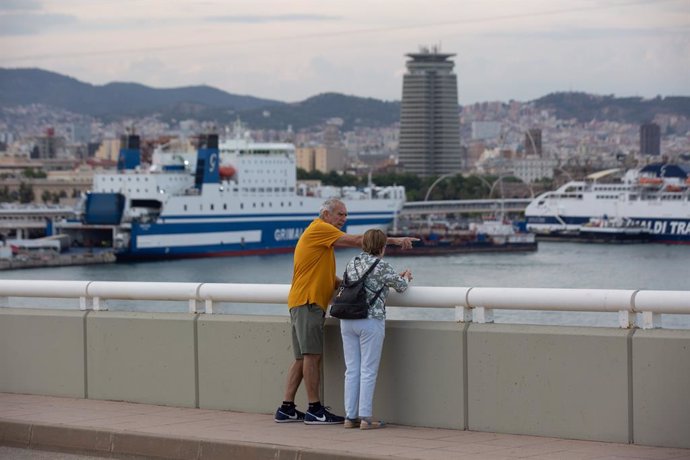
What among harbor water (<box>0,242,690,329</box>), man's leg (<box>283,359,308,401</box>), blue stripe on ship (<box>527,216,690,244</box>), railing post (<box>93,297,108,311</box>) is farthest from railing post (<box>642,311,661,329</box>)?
blue stripe on ship (<box>527,216,690,244</box>)

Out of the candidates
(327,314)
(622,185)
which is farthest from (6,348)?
(622,185)

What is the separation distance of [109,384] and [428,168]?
552 feet

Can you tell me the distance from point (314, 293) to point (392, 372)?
44cm

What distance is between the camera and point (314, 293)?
552 cm

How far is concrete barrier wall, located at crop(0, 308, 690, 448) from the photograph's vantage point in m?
4.86

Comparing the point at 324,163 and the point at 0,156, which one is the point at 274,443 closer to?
the point at 0,156

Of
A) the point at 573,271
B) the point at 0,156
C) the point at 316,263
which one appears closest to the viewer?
the point at 316,263

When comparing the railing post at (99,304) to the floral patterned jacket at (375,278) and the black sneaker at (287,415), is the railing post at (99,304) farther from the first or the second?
the floral patterned jacket at (375,278)

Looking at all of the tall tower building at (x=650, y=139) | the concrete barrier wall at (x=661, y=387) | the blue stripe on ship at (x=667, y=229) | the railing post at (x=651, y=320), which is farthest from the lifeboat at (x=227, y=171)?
the concrete barrier wall at (x=661, y=387)

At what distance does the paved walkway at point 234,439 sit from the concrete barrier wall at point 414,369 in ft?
0.23

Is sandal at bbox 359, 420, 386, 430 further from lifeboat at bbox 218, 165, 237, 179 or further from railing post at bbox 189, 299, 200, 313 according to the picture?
lifeboat at bbox 218, 165, 237, 179

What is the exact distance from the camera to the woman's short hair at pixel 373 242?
535cm

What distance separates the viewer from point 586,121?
150 m

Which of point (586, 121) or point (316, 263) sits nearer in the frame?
point (316, 263)
